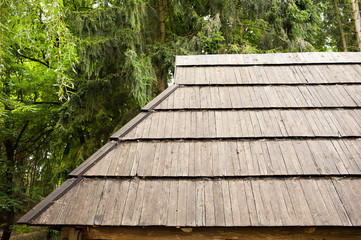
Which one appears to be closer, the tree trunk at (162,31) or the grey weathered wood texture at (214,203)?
the grey weathered wood texture at (214,203)

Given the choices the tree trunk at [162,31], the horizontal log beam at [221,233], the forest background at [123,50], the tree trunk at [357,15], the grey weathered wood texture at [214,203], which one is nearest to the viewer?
the grey weathered wood texture at [214,203]

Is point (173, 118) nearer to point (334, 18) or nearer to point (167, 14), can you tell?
point (167, 14)

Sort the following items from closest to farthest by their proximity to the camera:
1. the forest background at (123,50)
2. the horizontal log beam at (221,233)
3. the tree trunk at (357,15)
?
the horizontal log beam at (221,233) < the forest background at (123,50) < the tree trunk at (357,15)

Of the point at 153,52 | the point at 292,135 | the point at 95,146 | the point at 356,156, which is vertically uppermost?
the point at 153,52

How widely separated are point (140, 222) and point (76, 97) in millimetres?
6047

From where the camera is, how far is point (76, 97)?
748 centimetres

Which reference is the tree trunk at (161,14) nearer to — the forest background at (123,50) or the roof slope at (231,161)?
the forest background at (123,50)

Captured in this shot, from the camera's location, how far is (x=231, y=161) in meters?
2.93

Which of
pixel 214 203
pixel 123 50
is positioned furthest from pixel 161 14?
pixel 214 203

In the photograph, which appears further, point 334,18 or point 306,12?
point 334,18

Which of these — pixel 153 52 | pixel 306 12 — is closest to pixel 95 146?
pixel 153 52

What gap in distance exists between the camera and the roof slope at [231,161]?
2430 millimetres

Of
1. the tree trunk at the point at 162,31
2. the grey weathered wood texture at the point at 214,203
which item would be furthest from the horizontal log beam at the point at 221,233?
the tree trunk at the point at 162,31

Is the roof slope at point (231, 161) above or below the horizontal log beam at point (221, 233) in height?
above
